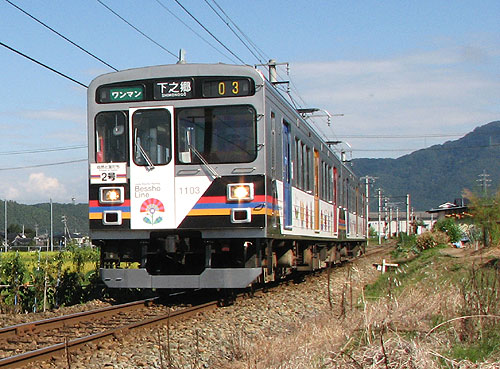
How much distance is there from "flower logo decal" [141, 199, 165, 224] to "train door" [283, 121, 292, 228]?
6.83 feet

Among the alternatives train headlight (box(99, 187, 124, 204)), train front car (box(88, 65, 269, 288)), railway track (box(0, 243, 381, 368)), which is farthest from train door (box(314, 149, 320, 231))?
train headlight (box(99, 187, 124, 204))

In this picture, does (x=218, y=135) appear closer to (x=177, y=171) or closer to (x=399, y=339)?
(x=177, y=171)

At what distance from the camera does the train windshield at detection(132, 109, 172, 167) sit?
34.4 ft

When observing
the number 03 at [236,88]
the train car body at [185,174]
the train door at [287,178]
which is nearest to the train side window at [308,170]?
the train door at [287,178]

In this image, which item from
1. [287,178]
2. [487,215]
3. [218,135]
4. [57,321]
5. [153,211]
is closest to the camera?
[57,321]

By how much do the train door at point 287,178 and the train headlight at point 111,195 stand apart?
2585 mm

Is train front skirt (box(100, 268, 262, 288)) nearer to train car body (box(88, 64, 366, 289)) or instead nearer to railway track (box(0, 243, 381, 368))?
train car body (box(88, 64, 366, 289))

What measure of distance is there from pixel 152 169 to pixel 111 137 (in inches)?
32.1

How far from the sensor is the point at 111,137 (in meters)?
10.7

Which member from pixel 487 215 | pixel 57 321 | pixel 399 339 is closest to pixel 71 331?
Result: pixel 57 321

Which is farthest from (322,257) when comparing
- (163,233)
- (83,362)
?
(83,362)

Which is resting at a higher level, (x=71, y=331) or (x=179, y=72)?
(x=179, y=72)

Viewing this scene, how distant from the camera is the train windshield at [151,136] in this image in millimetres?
10477

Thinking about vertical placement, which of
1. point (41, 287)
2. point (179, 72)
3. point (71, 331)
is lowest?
point (71, 331)
